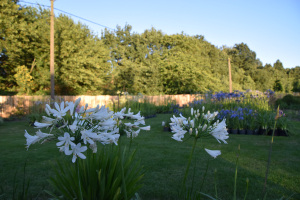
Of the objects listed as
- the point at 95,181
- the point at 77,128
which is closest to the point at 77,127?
the point at 77,128

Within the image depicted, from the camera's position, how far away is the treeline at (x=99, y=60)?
16.6m

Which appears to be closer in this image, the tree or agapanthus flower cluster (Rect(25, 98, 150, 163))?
agapanthus flower cluster (Rect(25, 98, 150, 163))

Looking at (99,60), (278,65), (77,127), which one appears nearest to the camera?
(77,127)

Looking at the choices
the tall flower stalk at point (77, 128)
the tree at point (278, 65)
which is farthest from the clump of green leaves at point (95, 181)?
the tree at point (278, 65)

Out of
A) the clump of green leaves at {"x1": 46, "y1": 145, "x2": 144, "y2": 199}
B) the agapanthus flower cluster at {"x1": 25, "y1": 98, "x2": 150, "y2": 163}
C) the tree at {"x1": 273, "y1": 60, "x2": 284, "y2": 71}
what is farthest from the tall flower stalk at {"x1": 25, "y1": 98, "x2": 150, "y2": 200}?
the tree at {"x1": 273, "y1": 60, "x2": 284, "y2": 71}

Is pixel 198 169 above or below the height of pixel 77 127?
below

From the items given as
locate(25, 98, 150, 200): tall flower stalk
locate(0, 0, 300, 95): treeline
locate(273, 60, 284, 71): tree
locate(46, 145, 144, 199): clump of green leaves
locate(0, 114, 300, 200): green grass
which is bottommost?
locate(0, 114, 300, 200): green grass

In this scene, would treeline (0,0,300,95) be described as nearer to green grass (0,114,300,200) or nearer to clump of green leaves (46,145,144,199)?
green grass (0,114,300,200)

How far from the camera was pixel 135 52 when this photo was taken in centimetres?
2820

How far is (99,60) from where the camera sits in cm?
2084

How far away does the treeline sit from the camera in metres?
16.6

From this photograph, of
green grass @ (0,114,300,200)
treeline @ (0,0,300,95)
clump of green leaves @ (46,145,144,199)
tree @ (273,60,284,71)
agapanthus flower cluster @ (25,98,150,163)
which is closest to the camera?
agapanthus flower cluster @ (25,98,150,163)

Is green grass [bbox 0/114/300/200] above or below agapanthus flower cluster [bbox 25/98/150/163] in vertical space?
below

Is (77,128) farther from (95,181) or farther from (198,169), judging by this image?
(198,169)
